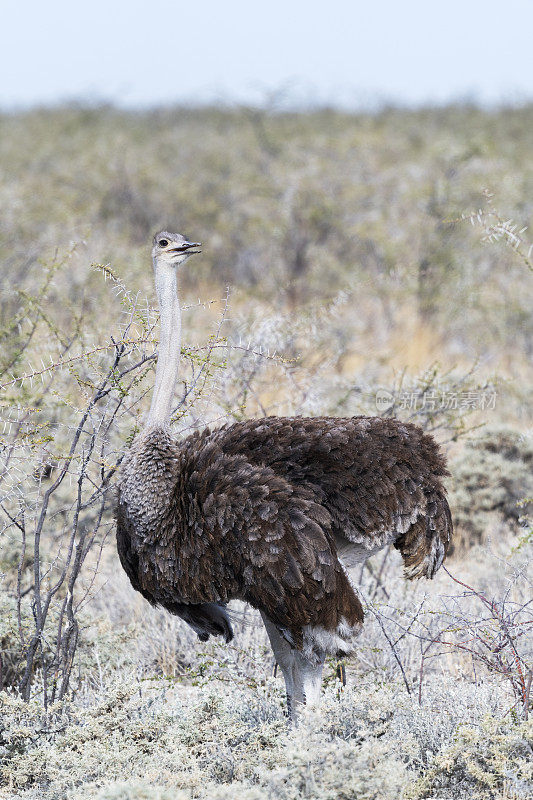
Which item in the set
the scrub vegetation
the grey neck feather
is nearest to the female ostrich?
the grey neck feather

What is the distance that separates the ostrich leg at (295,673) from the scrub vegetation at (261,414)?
78 mm

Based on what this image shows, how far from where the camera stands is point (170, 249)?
12.1 ft

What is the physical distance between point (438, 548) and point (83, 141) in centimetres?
1683

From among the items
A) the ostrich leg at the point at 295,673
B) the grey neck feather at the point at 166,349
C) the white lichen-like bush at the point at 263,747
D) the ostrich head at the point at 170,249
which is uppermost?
the ostrich head at the point at 170,249

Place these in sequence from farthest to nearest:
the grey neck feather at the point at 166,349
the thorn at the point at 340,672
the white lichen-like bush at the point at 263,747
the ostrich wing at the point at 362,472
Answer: the thorn at the point at 340,672, the grey neck feather at the point at 166,349, the ostrich wing at the point at 362,472, the white lichen-like bush at the point at 263,747

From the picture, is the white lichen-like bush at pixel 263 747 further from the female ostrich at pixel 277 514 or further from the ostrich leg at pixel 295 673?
the female ostrich at pixel 277 514

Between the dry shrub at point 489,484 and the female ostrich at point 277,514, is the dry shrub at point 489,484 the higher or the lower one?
the higher one

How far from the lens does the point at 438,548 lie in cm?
371

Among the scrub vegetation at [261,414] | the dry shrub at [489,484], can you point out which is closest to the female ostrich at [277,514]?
the scrub vegetation at [261,414]

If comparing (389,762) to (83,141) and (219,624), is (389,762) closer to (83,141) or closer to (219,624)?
(219,624)

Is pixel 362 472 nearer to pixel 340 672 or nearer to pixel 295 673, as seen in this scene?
pixel 295 673

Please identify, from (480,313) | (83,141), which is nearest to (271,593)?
(480,313)

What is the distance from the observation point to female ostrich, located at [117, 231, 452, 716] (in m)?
3.22

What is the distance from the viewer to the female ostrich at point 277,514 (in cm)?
322
